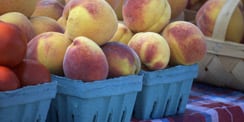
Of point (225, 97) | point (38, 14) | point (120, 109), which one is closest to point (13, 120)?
point (120, 109)

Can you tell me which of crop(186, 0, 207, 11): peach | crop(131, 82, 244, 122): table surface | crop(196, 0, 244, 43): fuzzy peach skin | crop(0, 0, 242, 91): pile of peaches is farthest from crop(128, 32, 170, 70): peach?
crop(186, 0, 207, 11): peach

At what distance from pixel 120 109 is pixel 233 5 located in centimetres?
52

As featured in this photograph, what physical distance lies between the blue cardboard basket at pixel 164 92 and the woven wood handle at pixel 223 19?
0.26m

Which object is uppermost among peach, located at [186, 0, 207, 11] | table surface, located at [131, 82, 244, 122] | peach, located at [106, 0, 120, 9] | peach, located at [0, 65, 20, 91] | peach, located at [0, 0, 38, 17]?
peach, located at [0, 0, 38, 17]

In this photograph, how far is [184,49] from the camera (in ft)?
3.21

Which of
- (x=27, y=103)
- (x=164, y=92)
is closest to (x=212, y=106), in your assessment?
(x=164, y=92)

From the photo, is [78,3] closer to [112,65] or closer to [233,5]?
[112,65]

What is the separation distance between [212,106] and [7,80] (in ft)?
1.73

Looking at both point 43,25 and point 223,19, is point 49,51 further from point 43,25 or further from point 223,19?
point 223,19

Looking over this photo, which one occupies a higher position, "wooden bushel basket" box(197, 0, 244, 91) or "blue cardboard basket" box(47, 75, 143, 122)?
"blue cardboard basket" box(47, 75, 143, 122)

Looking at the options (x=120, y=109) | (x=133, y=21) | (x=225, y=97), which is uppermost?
(x=133, y=21)

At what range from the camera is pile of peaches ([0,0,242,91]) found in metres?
0.74

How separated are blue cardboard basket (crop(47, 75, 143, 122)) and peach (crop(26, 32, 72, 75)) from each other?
3 centimetres

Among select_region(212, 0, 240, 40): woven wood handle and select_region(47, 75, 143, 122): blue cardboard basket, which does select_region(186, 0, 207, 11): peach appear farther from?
select_region(47, 75, 143, 122): blue cardboard basket
